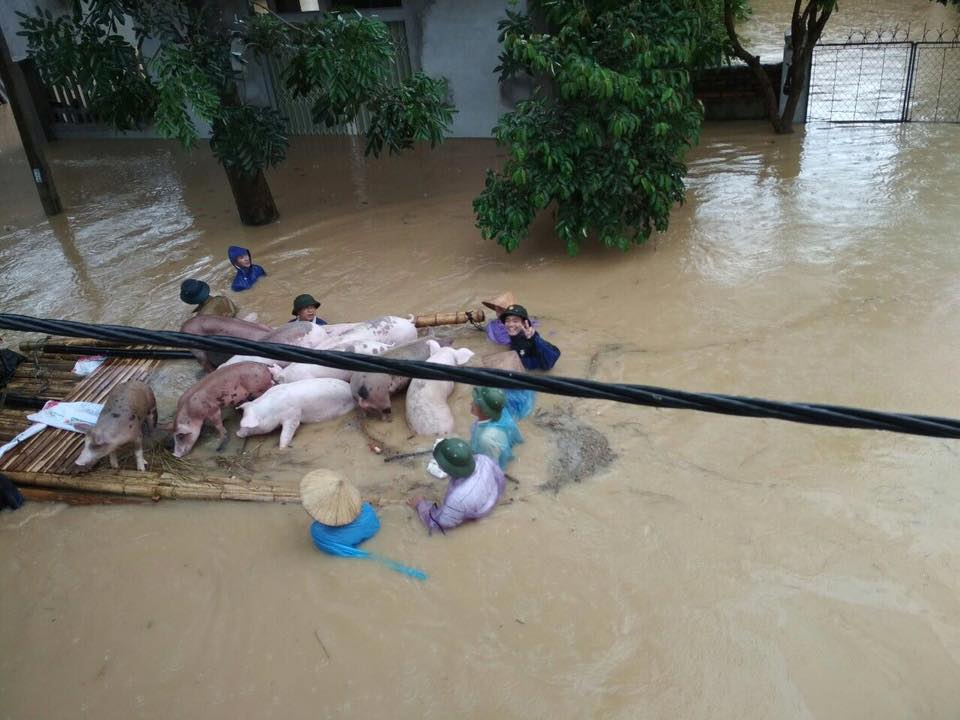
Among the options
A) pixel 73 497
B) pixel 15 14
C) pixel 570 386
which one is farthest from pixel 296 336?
pixel 15 14

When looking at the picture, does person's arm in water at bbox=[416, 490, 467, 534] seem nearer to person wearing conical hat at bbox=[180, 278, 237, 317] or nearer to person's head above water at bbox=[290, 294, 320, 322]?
person's head above water at bbox=[290, 294, 320, 322]

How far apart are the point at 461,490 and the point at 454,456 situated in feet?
0.84

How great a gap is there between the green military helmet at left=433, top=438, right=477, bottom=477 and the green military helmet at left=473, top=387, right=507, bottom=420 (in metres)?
0.48

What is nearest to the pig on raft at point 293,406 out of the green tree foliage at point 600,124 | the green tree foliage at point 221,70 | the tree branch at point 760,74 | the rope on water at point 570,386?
the green tree foliage at point 600,124

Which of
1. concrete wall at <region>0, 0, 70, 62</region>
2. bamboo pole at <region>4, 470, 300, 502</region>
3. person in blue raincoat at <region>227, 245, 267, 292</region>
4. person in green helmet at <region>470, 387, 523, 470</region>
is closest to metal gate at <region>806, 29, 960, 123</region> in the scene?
person in blue raincoat at <region>227, 245, 267, 292</region>

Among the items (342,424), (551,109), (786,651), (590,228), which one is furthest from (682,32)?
(786,651)

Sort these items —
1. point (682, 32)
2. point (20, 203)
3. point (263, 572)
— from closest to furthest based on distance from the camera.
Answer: point (263, 572)
point (682, 32)
point (20, 203)

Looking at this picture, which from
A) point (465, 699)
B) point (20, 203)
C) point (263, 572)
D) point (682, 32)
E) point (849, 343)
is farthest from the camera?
point (20, 203)

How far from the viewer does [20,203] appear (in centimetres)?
1088

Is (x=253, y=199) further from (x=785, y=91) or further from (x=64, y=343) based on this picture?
(x=785, y=91)

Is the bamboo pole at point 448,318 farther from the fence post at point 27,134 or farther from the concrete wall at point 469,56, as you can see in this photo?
the fence post at point 27,134

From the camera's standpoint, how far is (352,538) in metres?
4.23

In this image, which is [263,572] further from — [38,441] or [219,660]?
[38,441]

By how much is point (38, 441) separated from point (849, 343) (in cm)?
576
